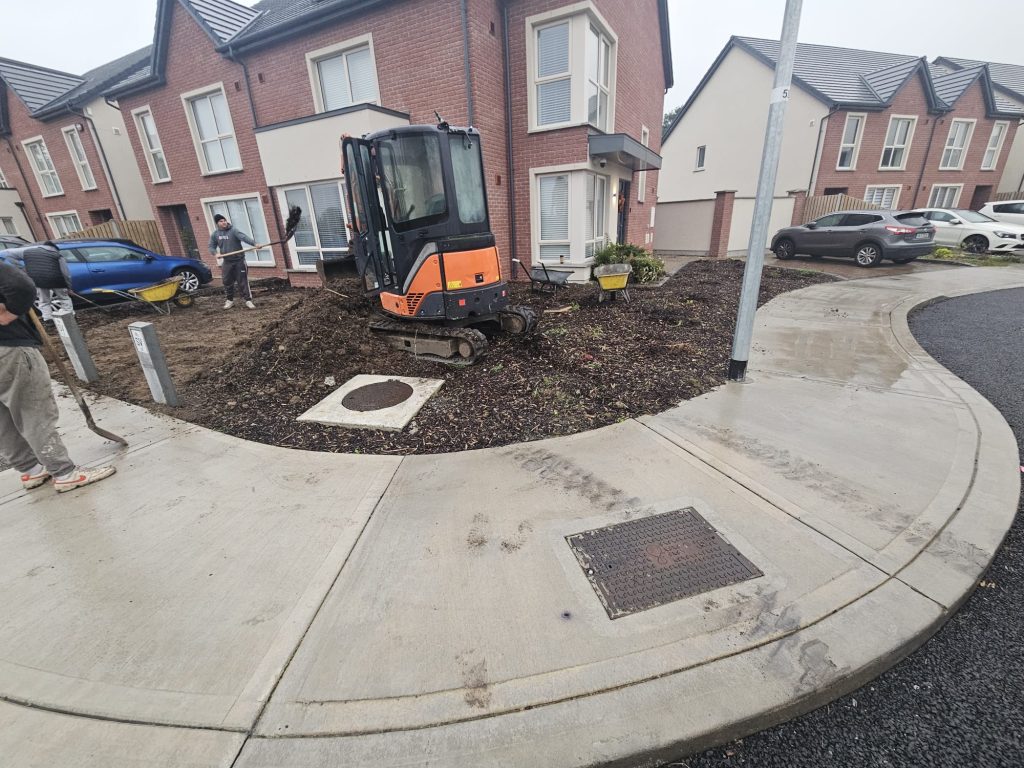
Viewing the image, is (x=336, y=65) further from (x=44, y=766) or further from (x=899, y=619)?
(x=899, y=619)

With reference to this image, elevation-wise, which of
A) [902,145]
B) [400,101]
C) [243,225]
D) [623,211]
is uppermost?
[400,101]

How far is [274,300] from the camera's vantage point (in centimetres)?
1104

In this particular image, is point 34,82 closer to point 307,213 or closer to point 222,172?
point 222,172

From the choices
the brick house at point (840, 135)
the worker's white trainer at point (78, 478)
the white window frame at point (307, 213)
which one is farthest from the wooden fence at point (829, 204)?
the worker's white trainer at point (78, 478)

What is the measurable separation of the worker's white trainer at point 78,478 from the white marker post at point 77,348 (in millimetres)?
2860

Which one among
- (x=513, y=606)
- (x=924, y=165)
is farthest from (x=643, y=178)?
(x=924, y=165)

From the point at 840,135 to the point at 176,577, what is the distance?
2605 cm

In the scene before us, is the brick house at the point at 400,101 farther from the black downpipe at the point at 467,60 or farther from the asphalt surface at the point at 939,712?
the asphalt surface at the point at 939,712

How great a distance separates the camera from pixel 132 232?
15867mm

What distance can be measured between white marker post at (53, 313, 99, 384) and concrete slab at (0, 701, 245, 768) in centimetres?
521

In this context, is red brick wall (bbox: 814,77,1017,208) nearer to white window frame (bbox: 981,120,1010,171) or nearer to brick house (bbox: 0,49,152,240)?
white window frame (bbox: 981,120,1010,171)

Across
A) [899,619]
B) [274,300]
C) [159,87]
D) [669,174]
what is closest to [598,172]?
[274,300]

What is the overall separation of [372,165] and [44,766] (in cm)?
513

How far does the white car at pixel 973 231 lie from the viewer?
552 inches
